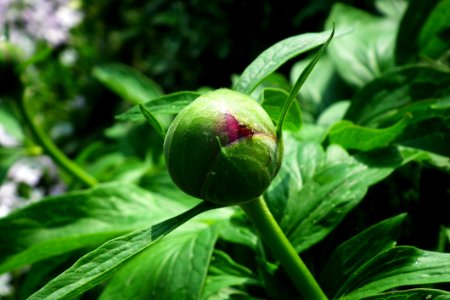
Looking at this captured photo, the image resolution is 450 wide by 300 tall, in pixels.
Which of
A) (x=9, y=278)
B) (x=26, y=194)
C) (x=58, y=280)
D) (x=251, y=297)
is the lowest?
(x=9, y=278)

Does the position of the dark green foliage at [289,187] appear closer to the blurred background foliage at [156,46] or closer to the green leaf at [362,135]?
the green leaf at [362,135]

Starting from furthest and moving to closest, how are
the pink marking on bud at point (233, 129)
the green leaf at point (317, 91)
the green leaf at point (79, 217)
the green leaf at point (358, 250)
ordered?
the green leaf at point (317, 91) < the green leaf at point (79, 217) < the green leaf at point (358, 250) < the pink marking on bud at point (233, 129)

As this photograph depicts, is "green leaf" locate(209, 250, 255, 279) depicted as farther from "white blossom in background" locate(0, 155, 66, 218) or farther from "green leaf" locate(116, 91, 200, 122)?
"white blossom in background" locate(0, 155, 66, 218)

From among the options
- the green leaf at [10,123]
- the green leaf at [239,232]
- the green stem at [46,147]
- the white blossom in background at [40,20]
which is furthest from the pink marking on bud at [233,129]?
the white blossom in background at [40,20]

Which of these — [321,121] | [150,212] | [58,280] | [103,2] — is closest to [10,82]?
[150,212]

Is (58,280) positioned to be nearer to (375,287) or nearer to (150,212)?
(375,287)

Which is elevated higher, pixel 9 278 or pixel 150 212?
pixel 150 212

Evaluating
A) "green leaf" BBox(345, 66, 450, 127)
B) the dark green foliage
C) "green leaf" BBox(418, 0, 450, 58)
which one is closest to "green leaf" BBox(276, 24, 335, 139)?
the dark green foliage
